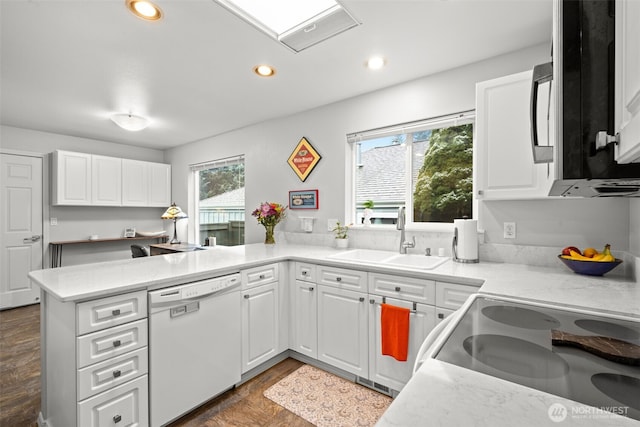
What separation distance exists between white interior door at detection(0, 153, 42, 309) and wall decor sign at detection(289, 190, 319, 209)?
3.62m

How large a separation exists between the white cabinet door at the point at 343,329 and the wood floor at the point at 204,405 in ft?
1.33

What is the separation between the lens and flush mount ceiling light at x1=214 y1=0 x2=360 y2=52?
1664 mm

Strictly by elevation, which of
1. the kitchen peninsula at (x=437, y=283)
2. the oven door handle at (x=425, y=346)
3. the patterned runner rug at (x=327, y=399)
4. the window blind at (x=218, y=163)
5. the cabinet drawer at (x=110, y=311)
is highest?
the window blind at (x=218, y=163)

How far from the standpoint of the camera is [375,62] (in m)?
2.26

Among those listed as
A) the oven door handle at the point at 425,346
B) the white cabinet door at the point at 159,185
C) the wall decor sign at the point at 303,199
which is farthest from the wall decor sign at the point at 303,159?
the white cabinet door at the point at 159,185

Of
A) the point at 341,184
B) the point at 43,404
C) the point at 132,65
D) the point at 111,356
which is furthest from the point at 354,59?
the point at 43,404

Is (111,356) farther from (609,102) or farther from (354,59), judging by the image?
(354,59)

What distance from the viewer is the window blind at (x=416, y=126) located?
2341 millimetres

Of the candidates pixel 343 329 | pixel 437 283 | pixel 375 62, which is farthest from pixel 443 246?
pixel 375 62

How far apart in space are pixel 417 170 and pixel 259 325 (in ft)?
6.23

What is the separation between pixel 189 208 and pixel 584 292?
4.95 m

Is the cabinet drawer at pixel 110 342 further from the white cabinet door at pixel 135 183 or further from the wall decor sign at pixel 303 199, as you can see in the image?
the white cabinet door at pixel 135 183

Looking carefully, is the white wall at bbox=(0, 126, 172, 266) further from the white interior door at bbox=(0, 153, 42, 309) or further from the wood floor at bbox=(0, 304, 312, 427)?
the wood floor at bbox=(0, 304, 312, 427)

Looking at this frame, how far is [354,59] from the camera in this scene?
2225mm
